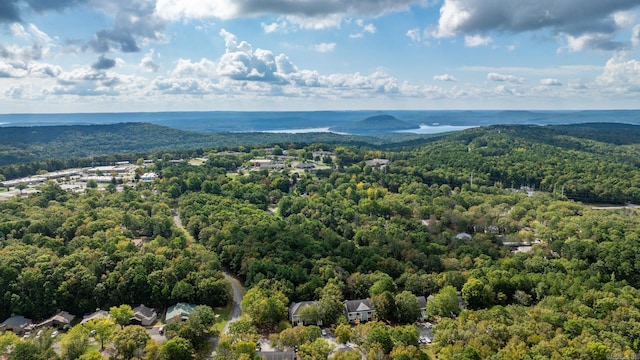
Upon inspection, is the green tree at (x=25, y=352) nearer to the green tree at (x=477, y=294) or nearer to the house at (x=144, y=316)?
the house at (x=144, y=316)

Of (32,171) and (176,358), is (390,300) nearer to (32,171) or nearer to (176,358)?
(176,358)

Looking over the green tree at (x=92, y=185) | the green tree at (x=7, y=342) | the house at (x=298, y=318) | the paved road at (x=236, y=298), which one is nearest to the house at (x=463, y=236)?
the house at (x=298, y=318)

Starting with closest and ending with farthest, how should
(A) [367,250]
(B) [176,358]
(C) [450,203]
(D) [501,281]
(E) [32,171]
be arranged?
1. (B) [176,358]
2. (D) [501,281]
3. (A) [367,250]
4. (C) [450,203]
5. (E) [32,171]

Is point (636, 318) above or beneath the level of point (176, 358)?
above

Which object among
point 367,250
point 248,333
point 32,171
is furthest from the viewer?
point 32,171

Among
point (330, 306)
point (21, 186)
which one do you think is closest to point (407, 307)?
point (330, 306)

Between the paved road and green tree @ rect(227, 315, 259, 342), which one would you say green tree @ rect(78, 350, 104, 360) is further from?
the paved road

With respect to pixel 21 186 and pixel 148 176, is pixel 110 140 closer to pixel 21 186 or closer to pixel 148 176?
pixel 21 186

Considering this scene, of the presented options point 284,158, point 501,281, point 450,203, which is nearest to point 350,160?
point 284,158
